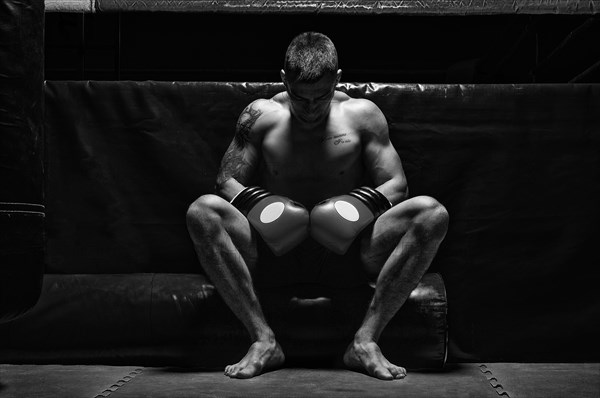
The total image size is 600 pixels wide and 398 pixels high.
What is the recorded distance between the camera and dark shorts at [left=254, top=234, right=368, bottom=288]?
9.02 ft

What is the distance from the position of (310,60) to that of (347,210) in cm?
55

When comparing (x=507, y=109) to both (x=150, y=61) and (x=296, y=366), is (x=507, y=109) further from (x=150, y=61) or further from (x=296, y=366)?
(x=150, y=61)

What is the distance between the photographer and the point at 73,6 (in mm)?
3211

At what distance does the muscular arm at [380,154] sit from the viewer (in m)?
2.75

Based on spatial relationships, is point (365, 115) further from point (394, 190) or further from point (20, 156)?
point (20, 156)

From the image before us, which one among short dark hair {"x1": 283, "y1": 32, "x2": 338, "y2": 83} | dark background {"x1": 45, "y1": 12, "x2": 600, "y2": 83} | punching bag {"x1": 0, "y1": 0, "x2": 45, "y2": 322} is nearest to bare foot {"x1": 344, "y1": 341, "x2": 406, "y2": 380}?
short dark hair {"x1": 283, "y1": 32, "x2": 338, "y2": 83}

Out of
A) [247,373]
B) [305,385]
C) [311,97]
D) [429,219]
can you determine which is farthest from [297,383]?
[311,97]

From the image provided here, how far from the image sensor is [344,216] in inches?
98.6

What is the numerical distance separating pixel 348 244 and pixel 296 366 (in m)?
0.53

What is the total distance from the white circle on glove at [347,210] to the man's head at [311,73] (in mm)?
384

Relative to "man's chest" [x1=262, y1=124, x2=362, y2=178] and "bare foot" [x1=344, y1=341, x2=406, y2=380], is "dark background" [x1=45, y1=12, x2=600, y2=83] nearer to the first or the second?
"man's chest" [x1=262, y1=124, x2=362, y2=178]

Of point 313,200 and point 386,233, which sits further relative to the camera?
A: point 313,200

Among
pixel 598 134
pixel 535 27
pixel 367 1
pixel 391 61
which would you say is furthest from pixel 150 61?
pixel 598 134

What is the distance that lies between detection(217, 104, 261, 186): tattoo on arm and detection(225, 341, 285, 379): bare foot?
66 centimetres
